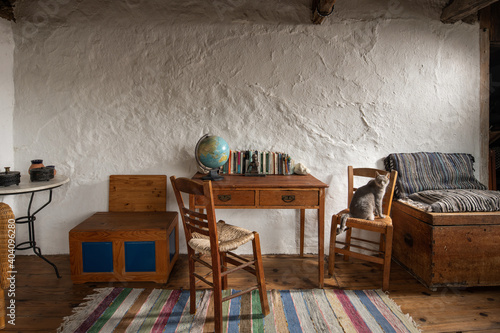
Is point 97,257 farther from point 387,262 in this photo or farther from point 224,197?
→ point 387,262

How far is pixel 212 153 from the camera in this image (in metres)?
2.77

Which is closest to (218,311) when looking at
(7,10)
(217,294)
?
(217,294)

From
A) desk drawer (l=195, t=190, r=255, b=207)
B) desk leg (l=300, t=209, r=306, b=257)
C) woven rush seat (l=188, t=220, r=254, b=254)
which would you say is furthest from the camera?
desk leg (l=300, t=209, r=306, b=257)

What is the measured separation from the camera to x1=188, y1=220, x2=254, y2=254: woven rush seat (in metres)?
2.00

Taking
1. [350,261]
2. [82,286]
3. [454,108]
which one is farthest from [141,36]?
[454,108]

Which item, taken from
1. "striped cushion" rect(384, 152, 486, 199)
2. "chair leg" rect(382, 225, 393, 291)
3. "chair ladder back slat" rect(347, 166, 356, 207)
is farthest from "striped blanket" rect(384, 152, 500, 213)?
"chair leg" rect(382, 225, 393, 291)

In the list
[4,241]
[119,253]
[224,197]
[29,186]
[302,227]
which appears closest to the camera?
[4,241]

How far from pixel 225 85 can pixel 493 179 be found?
126 inches

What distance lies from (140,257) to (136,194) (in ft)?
2.52

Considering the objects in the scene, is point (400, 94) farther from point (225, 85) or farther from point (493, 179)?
point (225, 85)

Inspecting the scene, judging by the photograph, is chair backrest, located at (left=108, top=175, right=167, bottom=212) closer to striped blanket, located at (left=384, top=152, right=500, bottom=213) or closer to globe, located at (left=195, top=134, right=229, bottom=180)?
globe, located at (left=195, top=134, right=229, bottom=180)

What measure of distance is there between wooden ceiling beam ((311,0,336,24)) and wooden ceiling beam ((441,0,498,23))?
1.23m

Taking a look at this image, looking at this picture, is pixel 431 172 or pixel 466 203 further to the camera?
pixel 431 172

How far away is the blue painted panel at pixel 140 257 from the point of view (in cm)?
263
